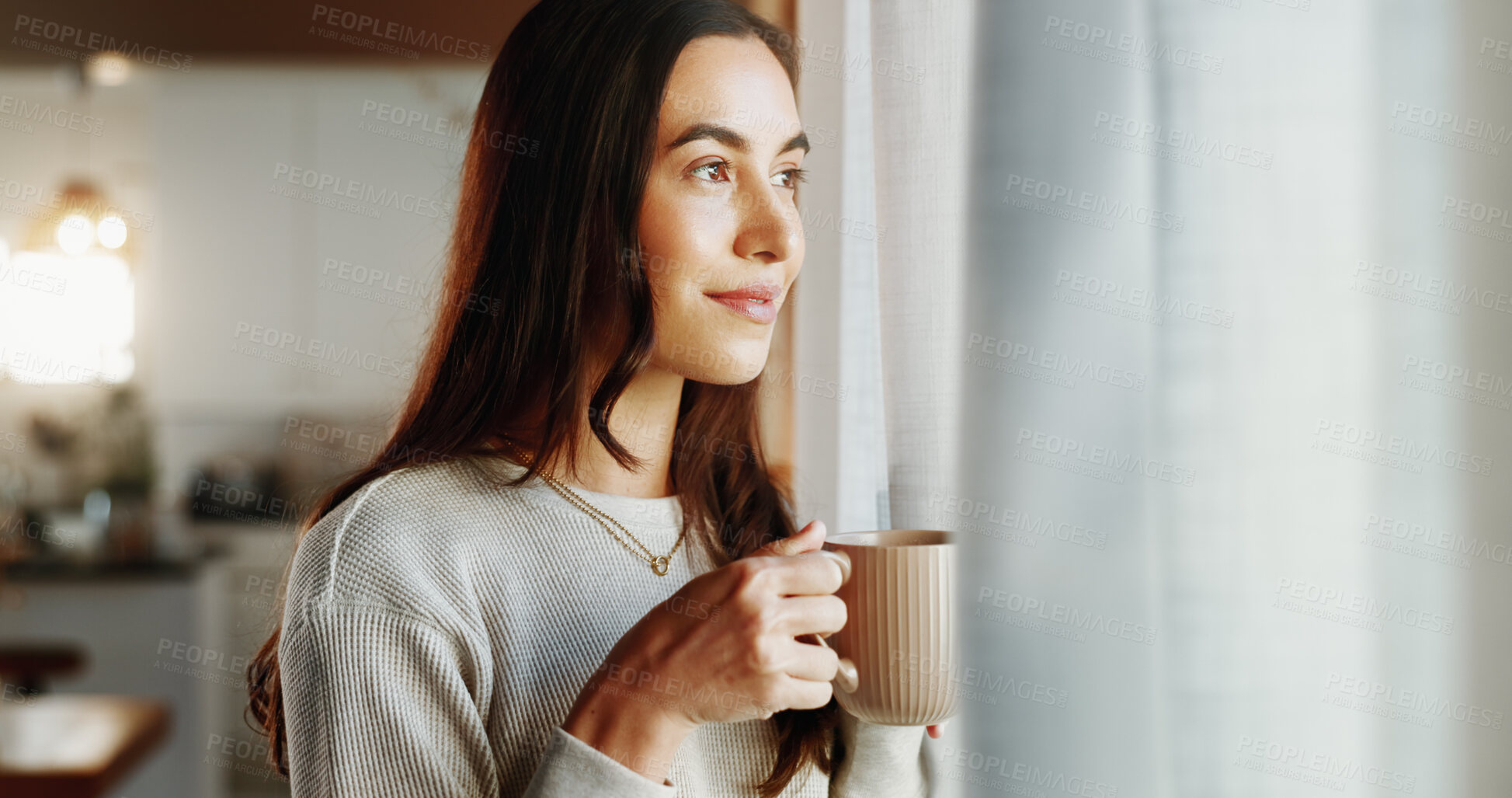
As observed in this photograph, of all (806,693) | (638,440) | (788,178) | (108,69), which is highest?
(108,69)

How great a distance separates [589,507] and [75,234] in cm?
343

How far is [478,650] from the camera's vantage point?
0.72 m

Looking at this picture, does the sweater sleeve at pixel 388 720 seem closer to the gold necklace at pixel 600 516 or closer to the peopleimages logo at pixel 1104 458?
the gold necklace at pixel 600 516

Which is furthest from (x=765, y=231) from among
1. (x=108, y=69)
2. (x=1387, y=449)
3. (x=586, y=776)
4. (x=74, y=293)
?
(x=108, y=69)

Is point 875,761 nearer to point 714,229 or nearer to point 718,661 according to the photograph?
point 718,661

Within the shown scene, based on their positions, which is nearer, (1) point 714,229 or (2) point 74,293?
(1) point 714,229

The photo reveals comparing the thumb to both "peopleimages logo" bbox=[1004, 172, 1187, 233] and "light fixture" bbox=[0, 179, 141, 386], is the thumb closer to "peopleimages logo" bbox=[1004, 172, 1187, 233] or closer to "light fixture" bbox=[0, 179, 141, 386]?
"peopleimages logo" bbox=[1004, 172, 1187, 233]

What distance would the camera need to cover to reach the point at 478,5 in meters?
3.36

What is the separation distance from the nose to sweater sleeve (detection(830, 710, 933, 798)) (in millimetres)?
359

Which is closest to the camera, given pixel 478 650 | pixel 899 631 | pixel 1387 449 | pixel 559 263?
pixel 1387 449

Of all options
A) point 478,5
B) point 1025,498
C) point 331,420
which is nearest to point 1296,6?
point 1025,498

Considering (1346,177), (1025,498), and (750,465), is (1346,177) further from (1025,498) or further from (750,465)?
(750,465)

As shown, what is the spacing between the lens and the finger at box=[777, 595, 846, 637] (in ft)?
2.00

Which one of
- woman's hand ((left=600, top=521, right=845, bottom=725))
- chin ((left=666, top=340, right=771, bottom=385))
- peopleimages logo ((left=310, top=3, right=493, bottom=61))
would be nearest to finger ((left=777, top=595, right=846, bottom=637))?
woman's hand ((left=600, top=521, right=845, bottom=725))
